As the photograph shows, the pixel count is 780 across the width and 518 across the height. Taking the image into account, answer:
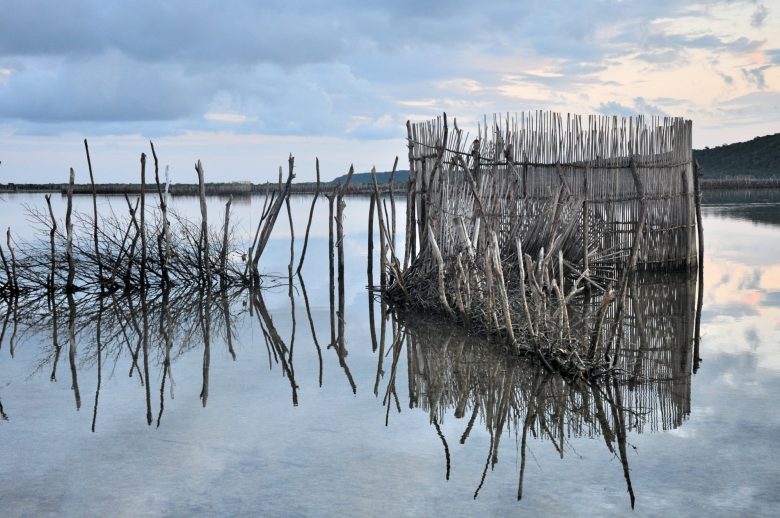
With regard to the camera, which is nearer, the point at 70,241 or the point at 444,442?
the point at 444,442

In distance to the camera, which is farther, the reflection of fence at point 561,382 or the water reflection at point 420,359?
the reflection of fence at point 561,382

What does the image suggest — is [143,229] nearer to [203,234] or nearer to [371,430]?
[203,234]

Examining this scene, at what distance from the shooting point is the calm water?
427cm

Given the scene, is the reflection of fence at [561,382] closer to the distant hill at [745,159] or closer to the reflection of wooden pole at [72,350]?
the reflection of wooden pole at [72,350]

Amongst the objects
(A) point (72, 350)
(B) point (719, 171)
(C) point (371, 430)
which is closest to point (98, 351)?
(A) point (72, 350)

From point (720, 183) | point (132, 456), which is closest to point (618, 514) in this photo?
point (132, 456)

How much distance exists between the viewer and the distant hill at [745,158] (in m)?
82.5

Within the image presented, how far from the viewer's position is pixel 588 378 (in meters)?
6.30

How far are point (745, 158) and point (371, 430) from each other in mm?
93343

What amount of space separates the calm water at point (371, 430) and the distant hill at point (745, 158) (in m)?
79.9

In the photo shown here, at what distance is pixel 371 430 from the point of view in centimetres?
543

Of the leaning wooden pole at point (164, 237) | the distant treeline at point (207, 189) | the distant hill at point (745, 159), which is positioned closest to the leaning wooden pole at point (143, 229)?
the leaning wooden pole at point (164, 237)

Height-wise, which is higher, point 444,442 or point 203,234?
point 203,234

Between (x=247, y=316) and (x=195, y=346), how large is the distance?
1888 mm
